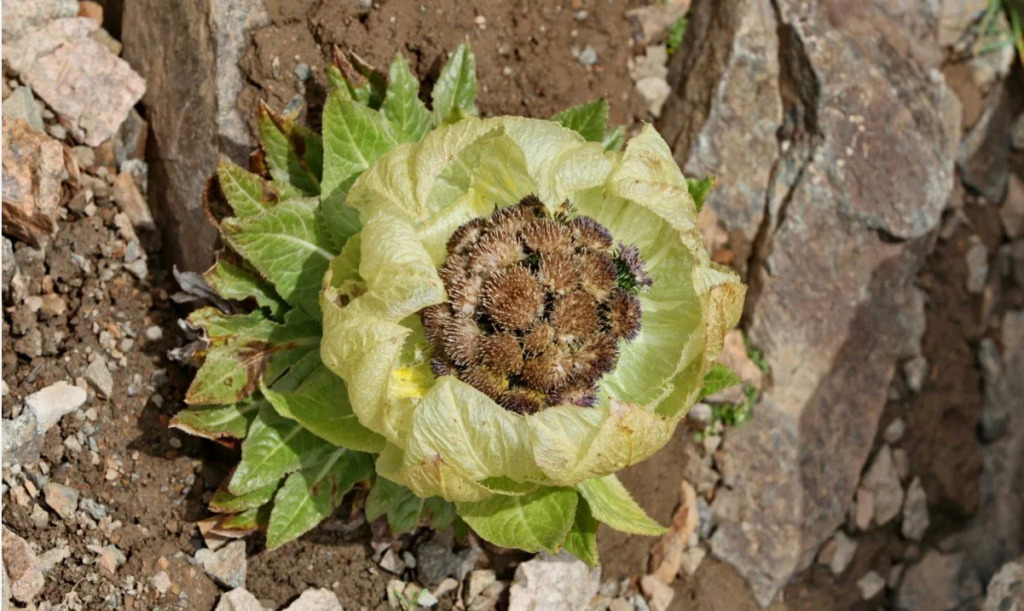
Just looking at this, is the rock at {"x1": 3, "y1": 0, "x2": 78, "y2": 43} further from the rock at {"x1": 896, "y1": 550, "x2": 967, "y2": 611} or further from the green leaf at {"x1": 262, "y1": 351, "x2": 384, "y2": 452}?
the rock at {"x1": 896, "y1": 550, "x2": 967, "y2": 611}

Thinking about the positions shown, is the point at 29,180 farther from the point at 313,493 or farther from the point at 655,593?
the point at 655,593

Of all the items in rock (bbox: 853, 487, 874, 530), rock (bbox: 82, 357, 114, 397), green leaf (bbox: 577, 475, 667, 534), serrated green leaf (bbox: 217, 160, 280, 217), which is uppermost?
serrated green leaf (bbox: 217, 160, 280, 217)

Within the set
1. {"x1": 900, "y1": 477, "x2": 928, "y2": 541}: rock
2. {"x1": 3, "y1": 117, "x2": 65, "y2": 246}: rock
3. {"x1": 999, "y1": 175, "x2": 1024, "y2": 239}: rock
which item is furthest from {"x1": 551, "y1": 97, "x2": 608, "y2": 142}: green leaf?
{"x1": 999, "y1": 175, "x2": 1024, "y2": 239}: rock

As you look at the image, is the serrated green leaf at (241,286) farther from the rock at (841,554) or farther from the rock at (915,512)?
the rock at (915,512)

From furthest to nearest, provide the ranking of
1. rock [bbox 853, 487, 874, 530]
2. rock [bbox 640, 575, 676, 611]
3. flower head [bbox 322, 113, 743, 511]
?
rock [bbox 853, 487, 874, 530] → rock [bbox 640, 575, 676, 611] → flower head [bbox 322, 113, 743, 511]

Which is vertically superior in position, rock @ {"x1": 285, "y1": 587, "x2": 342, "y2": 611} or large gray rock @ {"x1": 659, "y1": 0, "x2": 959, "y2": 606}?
large gray rock @ {"x1": 659, "y1": 0, "x2": 959, "y2": 606}

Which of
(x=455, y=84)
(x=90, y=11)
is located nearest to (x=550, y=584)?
(x=455, y=84)

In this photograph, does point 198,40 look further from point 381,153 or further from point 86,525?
point 86,525
